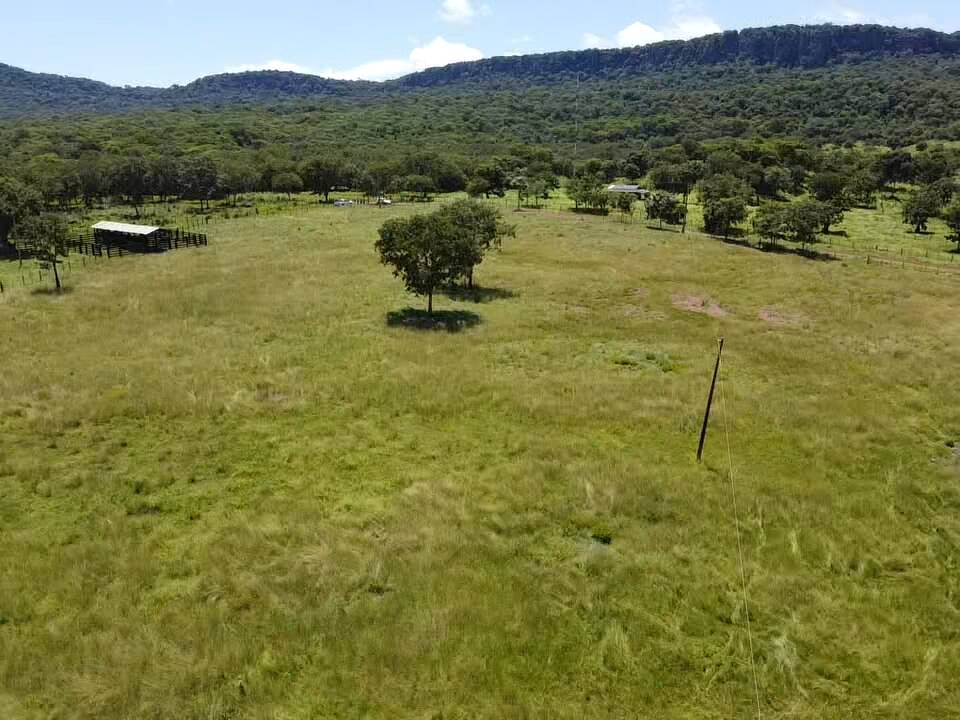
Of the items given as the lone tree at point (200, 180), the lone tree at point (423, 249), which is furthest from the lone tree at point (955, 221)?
the lone tree at point (200, 180)

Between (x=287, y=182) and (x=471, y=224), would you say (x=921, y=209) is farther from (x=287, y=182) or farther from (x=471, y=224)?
(x=287, y=182)

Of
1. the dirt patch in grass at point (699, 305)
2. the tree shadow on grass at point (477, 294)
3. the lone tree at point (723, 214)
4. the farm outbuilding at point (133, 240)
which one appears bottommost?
the dirt patch in grass at point (699, 305)

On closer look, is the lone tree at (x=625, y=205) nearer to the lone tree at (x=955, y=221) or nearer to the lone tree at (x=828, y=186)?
the lone tree at (x=828, y=186)

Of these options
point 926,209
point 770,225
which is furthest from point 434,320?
point 926,209

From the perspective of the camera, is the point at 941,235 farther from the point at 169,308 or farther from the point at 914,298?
the point at 169,308

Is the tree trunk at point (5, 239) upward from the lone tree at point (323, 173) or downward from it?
downward

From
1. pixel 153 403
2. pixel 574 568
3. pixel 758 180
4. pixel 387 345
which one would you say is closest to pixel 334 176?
pixel 758 180

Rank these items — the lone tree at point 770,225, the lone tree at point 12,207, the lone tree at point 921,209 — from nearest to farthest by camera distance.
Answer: the lone tree at point 12,207
the lone tree at point 770,225
the lone tree at point 921,209

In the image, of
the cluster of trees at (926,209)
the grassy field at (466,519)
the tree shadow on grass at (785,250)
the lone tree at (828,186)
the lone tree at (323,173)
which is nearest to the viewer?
the grassy field at (466,519)

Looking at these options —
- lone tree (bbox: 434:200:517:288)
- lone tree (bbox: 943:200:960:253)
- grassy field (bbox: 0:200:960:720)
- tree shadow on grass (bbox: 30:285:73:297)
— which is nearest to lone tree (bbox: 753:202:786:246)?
lone tree (bbox: 943:200:960:253)
